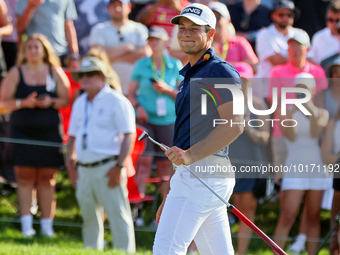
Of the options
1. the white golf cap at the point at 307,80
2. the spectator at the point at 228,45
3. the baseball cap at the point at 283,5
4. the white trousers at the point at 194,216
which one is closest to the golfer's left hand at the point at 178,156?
the white trousers at the point at 194,216

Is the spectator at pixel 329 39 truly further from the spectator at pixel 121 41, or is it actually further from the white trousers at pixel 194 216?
the white trousers at pixel 194 216

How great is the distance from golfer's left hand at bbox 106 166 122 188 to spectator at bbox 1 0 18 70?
323 centimetres

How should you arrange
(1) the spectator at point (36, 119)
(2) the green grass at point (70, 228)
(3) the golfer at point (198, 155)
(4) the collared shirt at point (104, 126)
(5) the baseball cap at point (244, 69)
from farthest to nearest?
(1) the spectator at point (36, 119), (2) the green grass at point (70, 228), (5) the baseball cap at point (244, 69), (4) the collared shirt at point (104, 126), (3) the golfer at point (198, 155)

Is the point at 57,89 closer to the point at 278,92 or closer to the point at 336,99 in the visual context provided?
the point at 278,92

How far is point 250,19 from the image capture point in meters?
8.70

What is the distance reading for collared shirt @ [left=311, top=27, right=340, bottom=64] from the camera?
8141 millimetres

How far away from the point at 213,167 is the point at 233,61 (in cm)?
402

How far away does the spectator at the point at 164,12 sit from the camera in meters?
8.34

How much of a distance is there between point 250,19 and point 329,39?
4.03 feet

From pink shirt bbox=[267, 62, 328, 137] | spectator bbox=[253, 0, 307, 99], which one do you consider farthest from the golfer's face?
spectator bbox=[253, 0, 307, 99]

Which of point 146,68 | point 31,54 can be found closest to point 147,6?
point 146,68

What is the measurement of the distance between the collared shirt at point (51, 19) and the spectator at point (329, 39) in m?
3.73

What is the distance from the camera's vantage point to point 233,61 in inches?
301

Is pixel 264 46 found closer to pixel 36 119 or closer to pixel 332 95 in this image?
pixel 332 95
